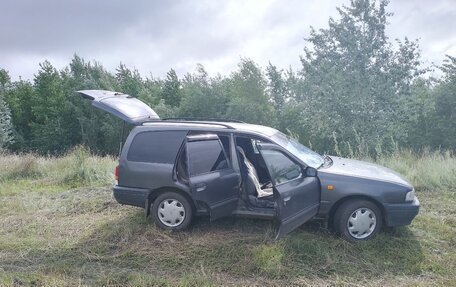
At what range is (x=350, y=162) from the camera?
668cm

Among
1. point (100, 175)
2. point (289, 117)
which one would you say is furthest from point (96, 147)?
point (100, 175)

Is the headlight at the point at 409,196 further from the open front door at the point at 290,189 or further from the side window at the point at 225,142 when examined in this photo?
the side window at the point at 225,142

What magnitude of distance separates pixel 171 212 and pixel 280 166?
1798mm

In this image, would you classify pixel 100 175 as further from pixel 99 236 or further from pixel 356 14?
pixel 356 14

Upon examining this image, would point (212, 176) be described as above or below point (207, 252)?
above

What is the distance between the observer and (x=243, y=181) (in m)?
5.99

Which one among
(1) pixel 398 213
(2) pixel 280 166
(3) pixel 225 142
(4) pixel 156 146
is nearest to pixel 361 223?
(1) pixel 398 213

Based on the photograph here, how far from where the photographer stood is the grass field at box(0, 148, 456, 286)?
4801 millimetres

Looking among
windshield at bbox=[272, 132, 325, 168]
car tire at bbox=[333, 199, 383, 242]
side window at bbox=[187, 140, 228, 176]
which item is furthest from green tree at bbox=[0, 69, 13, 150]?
car tire at bbox=[333, 199, 383, 242]

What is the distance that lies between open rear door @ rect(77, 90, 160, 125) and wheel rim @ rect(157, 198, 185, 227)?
1.38m

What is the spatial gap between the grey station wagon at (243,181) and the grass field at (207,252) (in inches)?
13.2

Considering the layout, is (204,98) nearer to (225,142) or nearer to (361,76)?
(361,76)

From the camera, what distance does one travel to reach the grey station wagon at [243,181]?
5.55 m

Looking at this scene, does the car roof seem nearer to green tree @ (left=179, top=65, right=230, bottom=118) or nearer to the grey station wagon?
the grey station wagon
